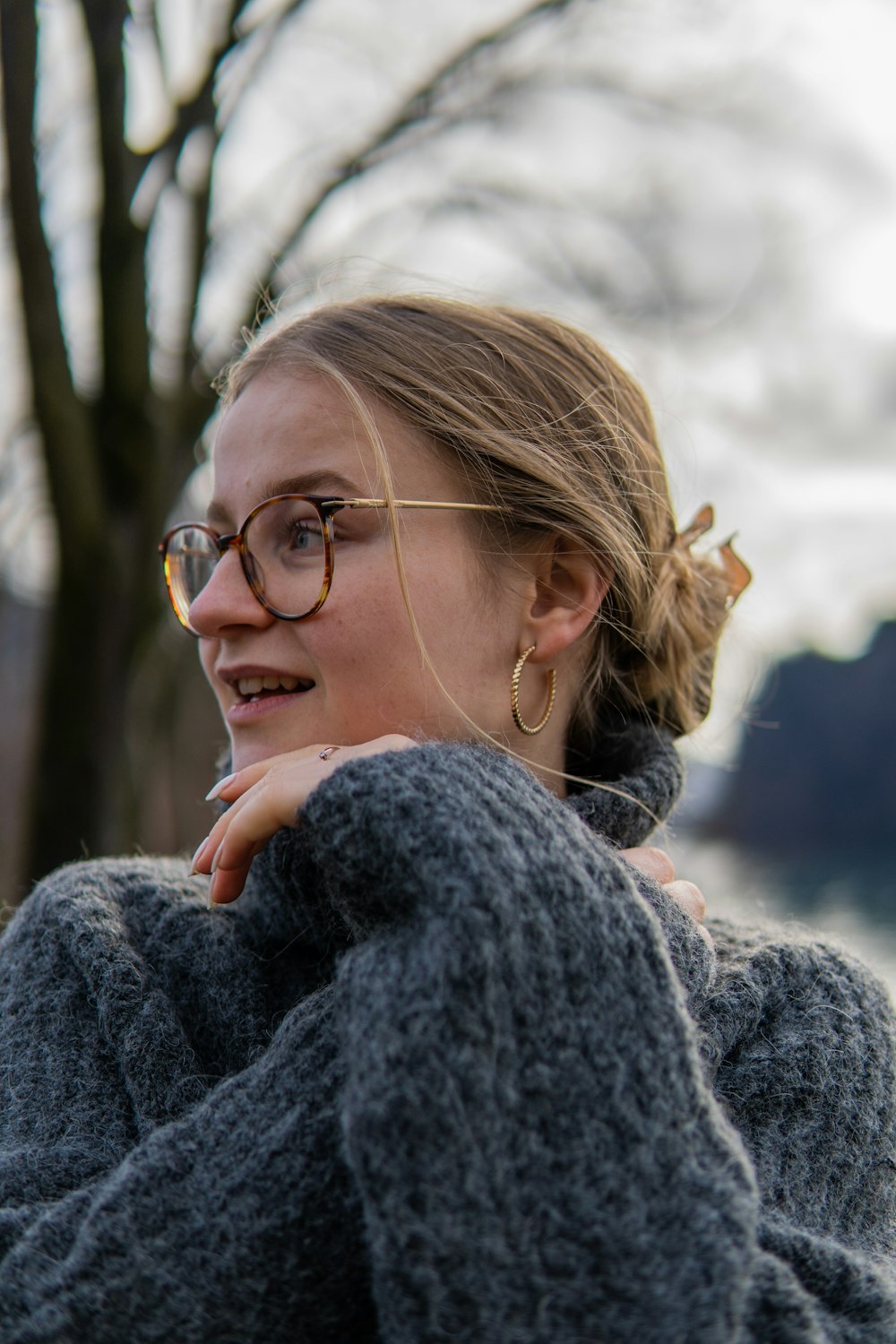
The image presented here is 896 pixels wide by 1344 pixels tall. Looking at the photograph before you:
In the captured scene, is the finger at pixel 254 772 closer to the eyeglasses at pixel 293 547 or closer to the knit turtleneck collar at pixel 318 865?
the knit turtleneck collar at pixel 318 865

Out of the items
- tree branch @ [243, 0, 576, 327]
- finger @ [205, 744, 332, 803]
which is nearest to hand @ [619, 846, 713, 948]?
finger @ [205, 744, 332, 803]

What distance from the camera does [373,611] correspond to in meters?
1.71

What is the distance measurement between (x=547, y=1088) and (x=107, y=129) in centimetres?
484

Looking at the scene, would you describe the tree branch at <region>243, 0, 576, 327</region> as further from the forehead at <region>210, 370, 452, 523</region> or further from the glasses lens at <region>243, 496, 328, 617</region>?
the glasses lens at <region>243, 496, 328, 617</region>

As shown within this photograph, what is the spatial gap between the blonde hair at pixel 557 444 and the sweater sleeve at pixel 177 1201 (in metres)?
0.89

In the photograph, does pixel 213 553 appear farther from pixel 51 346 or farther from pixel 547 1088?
pixel 51 346

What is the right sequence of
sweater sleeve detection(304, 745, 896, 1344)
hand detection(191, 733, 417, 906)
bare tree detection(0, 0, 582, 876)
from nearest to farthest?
sweater sleeve detection(304, 745, 896, 1344) < hand detection(191, 733, 417, 906) < bare tree detection(0, 0, 582, 876)

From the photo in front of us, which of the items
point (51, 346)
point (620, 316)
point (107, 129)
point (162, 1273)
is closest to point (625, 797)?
point (162, 1273)

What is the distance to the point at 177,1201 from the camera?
128 centimetres

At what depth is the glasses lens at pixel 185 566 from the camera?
200 centimetres

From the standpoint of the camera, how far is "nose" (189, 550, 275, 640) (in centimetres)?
175

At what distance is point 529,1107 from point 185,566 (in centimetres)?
124

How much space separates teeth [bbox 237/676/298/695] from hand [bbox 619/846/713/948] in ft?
1.95

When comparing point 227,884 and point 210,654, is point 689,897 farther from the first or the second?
point 210,654
